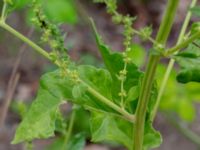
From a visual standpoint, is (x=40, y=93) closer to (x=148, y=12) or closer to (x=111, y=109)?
(x=111, y=109)

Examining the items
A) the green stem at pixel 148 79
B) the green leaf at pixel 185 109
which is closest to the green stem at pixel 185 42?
the green stem at pixel 148 79

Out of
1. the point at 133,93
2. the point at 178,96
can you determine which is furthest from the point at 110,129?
the point at 178,96

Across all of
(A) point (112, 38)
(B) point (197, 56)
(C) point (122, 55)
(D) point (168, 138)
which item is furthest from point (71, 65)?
(A) point (112, 38)

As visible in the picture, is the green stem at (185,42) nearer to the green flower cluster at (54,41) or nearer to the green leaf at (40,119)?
the green flower cluster at (54,41)

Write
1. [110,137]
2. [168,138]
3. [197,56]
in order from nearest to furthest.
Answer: [197,56]
[110,137]
[168,138]

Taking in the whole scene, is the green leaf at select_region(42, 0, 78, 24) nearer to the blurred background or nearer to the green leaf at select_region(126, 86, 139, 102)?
the blurred background

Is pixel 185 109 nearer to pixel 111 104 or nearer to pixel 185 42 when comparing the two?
pixel 111 104

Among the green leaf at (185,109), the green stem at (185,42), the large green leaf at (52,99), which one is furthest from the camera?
the green leaf at (185,109)
